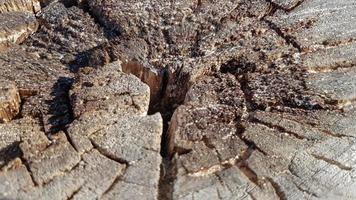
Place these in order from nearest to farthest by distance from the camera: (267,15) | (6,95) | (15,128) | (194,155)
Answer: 1. (194,155)
2. (15,128)
3. (6,95)
4. (267,15)

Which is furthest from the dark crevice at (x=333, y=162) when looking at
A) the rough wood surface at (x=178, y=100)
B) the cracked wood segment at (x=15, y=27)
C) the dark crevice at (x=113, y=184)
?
the cracked wood segment at (x=15, y=27)

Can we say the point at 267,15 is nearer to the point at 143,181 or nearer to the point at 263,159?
the point at 263,159

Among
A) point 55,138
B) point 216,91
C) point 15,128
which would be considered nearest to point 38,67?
point 15,128

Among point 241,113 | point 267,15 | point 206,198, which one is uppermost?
point 267,15

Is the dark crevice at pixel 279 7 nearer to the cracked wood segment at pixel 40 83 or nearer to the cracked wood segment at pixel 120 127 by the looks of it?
the cracked wood segment at pixel 120 127

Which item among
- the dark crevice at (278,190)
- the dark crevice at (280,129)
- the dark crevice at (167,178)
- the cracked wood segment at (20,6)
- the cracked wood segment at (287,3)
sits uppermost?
the cracked wood segment at (287,3)
